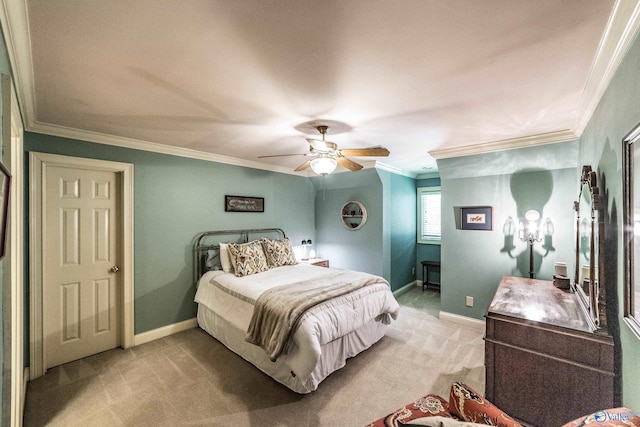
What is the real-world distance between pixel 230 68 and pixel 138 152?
7.78 ft

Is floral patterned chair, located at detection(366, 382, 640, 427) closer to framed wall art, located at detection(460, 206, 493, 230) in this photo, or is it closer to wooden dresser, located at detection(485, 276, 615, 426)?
wooden dresser, located at detection(485, 276, 615, 426)

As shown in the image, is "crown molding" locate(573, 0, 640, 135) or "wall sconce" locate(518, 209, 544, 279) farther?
"wall sconce" locate(518, 209, 544, 279)

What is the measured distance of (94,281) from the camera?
3070 mm

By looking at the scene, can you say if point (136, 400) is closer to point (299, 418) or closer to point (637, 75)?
point (299, 418)

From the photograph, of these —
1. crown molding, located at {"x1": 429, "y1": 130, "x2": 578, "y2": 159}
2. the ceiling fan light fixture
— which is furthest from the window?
the ceiling fan light fixture

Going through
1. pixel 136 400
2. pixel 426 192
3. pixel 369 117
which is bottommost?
pixel 136 400

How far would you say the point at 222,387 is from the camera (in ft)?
8.11

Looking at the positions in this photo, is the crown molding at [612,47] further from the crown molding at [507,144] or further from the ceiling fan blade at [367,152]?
the ceiling fan blade at [367,152]

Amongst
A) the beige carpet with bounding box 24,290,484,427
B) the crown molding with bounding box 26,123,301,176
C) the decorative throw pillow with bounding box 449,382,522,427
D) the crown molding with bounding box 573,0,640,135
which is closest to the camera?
the decorative throw pillow with bounding box 449,382,522,427

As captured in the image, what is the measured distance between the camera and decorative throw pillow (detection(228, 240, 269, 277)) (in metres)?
3.56

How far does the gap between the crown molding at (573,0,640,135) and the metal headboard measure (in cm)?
417

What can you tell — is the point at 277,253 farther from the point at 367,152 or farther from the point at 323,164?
the point at 367,152

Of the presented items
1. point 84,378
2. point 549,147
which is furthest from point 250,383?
point 549,147

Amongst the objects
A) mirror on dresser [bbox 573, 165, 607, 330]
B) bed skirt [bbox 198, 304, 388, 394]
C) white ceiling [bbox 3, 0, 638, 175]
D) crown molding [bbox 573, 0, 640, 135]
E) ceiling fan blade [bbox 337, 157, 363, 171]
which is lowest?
bed skirt [bbox 198, 304, 388, 394]
